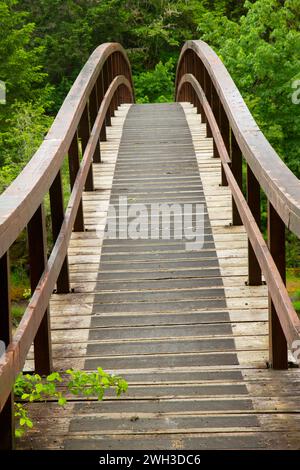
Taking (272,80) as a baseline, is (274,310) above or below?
above

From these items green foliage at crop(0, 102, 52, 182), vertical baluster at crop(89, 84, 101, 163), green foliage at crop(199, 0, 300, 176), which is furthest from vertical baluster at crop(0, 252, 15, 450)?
green foliage at crop(199, 0, 300, 176)

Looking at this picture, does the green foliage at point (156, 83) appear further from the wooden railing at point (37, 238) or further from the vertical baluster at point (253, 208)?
the vertical baluster at point (253, 208)

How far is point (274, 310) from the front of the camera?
148 inches

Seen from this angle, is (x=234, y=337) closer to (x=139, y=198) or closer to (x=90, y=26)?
(x=139, y=198)

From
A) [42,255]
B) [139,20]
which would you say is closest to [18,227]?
[42,255]

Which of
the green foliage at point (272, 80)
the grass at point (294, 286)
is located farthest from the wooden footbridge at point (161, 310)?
the green foliage at point (272, 80)

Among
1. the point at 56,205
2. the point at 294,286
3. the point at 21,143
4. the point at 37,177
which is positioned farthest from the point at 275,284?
the point at 21,143

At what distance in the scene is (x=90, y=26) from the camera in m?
25.1

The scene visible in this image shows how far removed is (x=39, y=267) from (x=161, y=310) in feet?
3.72

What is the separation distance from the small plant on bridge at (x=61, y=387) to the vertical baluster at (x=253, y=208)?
4.98 ft

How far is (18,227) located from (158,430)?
3.51ft

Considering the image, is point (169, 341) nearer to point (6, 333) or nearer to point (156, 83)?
point (6, 333)

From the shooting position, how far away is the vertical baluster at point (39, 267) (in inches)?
143

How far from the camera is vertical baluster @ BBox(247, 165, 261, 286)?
461 cm
